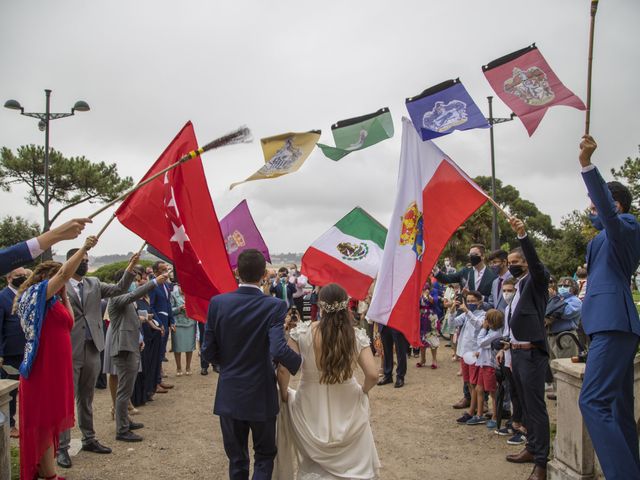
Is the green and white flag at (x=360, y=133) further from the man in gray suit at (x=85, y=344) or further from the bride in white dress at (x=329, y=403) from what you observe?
the man in gray suit at (x=85, y=344)

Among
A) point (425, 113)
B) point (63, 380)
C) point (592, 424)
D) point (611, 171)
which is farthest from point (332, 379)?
point (611, 171)

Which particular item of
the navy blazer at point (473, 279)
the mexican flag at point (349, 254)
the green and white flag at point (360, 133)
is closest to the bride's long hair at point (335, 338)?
the green and white flag at point (360, 133)

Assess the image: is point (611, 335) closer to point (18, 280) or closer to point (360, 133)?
point (360, 133)

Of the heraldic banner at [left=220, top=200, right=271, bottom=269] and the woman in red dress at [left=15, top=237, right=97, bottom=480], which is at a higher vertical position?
the heraldic banner at [left=220, top=200, right=271, bottom=269]

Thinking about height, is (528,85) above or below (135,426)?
above

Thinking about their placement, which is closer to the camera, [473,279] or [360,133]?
[360,133]

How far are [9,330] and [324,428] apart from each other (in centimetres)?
443

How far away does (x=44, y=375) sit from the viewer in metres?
4.31

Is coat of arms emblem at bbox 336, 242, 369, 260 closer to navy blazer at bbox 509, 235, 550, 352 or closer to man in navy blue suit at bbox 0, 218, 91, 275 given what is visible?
navy blazer at bbox 509, 235, 550, 352

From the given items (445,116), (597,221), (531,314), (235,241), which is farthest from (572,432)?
(235,241)

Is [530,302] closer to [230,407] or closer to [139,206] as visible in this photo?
[230,407]

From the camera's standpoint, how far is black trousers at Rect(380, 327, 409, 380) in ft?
30.3

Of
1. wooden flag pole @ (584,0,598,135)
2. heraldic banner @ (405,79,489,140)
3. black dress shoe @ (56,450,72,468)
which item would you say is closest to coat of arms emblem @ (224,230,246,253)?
black dress shoe @ (56,450,72,468)

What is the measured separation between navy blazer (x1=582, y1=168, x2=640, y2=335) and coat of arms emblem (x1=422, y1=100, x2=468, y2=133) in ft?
7.44
